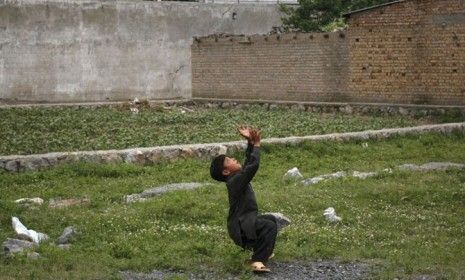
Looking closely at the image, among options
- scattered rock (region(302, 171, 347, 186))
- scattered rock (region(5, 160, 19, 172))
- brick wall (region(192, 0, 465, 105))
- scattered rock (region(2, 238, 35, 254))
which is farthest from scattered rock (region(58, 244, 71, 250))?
brick wall (region(192, 0, 465, 105))

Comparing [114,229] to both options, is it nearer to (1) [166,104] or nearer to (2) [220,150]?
(2) [220,150]

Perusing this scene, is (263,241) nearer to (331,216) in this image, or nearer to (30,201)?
(331,216)

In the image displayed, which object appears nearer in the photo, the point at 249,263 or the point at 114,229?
the point at 249,263

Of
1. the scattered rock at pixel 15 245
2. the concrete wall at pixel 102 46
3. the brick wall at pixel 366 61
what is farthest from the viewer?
the concrete wall at pixel 102 46

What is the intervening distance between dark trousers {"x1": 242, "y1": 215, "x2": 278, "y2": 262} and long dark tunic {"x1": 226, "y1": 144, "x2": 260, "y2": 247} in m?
0.05

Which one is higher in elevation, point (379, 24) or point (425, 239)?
point (379, 24)

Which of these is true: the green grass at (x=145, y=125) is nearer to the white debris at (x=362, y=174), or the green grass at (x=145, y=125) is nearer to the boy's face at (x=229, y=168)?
the white debris at (x=362, y=174)

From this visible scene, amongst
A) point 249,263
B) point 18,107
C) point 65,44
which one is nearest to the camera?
point 249,263

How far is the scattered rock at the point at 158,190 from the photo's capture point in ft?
36.4

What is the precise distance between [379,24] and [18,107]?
11515 millimetres

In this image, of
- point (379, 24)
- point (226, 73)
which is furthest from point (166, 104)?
point (379, 24)

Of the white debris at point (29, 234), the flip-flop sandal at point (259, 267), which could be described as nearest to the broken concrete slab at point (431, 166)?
the flip-flop sandal at point (259, 267)

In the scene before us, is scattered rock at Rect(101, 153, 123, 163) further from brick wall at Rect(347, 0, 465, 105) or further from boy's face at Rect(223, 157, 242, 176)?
brick wall at Rect(347, 0, 465, 105)

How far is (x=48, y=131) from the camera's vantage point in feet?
63.6
